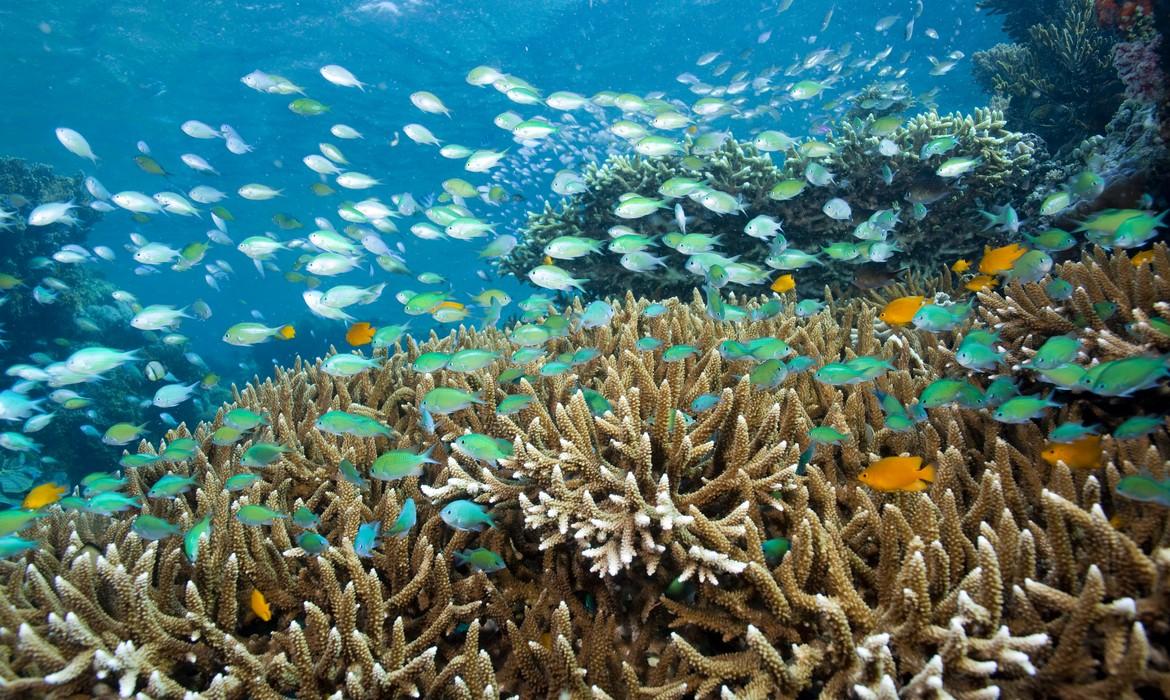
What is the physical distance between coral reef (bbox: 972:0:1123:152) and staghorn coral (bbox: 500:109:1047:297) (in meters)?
3.34

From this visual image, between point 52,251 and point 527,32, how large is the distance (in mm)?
23288

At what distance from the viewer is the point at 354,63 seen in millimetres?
30453

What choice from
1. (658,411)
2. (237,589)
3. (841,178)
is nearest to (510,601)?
(658,411)

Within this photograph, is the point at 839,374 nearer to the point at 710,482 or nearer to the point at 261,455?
the point at 710,482

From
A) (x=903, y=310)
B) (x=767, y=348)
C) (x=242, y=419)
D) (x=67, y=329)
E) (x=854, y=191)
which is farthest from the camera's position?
(x=67, y=329)

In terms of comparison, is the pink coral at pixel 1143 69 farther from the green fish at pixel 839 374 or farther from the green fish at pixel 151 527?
the green fish at pixel 151 527

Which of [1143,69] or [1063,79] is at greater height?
[1063,79]

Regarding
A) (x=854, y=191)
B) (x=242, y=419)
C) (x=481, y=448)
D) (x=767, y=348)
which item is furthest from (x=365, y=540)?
(x=854, y=191)

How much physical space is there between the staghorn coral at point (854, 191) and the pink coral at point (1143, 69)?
1160mm

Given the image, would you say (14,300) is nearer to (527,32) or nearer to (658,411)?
(658,411)

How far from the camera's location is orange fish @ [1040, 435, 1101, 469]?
2.75 metres

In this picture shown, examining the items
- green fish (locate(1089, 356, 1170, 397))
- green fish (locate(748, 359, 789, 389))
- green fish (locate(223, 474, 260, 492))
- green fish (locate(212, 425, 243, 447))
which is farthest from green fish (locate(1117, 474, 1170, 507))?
green fish (locate(212, 425, 243, 447))

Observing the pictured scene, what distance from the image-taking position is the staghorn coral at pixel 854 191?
7.32 m

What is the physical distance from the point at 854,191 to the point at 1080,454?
566 centimetres
